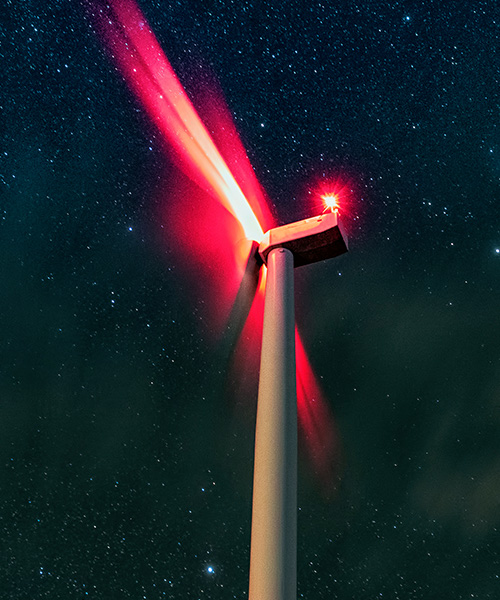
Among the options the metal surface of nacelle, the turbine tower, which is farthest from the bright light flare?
the turbine tower

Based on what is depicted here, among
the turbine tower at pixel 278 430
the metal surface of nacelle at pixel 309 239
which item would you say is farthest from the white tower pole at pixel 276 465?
the metal surface of nacelle at pixel 309 239

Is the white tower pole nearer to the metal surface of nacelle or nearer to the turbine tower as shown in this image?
the turbine tower

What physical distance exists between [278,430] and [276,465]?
410mm

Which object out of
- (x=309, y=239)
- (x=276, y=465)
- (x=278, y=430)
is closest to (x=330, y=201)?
(x=309, y=239)

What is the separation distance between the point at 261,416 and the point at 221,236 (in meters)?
3.92

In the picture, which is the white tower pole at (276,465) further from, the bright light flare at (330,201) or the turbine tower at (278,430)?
the bright light flare at (330,201)

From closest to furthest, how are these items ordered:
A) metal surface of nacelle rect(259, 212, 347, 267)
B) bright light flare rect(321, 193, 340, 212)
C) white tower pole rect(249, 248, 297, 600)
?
white tower pole rect(249, 248, 297, 600)
metal surface of nacelle rect(259, 212, 347, 267)
bright light flare rect(321, 193, 340, 212)

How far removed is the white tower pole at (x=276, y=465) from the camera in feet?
20.1

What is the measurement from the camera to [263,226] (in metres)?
10.4

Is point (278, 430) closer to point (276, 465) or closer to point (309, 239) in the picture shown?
point (276, 465)

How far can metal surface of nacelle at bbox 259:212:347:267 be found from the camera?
9742mm

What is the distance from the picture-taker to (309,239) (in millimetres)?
9758

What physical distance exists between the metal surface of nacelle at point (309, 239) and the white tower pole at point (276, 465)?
1325 millimetres

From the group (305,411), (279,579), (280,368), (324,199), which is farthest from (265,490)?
(305,411)
